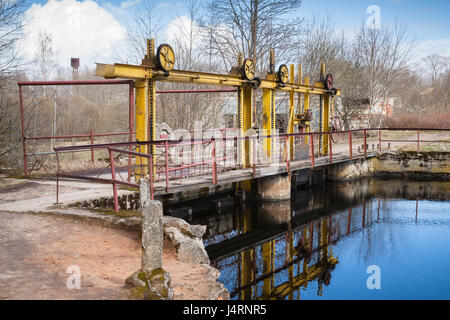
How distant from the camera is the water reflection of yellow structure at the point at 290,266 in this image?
7684mm

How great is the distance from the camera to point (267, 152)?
45.3ft

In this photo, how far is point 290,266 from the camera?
8969 millimetres

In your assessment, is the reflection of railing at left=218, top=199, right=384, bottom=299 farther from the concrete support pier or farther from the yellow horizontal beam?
the yellow horizontal beam

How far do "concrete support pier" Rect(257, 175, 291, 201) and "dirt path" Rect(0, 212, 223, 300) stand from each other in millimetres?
7579

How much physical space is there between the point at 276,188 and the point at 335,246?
364 cm

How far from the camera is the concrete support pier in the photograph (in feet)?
44.7

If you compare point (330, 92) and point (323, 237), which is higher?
point (330, 92)

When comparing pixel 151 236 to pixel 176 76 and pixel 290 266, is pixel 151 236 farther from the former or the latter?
pixel 176 76

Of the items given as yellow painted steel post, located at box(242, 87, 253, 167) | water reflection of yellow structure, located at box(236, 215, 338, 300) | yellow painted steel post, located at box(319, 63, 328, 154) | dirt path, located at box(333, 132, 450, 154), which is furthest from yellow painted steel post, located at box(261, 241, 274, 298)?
dirt path, located at box(333, 132, 450, 154)

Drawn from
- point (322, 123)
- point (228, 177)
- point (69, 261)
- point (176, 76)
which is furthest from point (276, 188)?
point (69, 261)

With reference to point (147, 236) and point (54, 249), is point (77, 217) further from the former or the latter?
point (147, 236)

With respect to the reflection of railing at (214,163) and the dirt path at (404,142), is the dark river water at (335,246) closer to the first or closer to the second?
the reflection of railing at (214,163)
